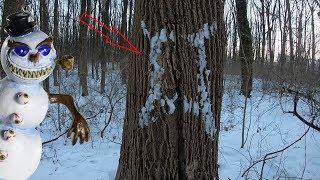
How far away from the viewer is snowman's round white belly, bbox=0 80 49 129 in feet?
4.58

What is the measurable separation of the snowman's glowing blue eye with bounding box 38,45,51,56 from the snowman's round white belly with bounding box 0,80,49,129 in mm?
116

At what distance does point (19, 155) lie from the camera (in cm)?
140

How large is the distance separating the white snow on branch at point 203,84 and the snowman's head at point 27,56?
0.95 meters

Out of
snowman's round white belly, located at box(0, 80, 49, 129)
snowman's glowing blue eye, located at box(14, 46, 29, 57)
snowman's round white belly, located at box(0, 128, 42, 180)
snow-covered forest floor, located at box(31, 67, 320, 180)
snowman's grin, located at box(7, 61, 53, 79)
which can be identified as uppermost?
snowman's glowing blue eye, located at box(14, 46, 29, 57)

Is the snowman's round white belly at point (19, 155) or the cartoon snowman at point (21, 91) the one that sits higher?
the cartoon snowman at point (21, 91)

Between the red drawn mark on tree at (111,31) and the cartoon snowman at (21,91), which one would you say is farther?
the red drawn mark on tree at (111,31)

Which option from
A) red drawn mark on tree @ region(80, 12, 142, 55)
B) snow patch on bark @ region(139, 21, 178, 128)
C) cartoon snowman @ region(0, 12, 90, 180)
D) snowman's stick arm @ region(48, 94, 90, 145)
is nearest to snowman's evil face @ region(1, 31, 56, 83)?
cartoon snowman @ region(0, 12, 90, 180)

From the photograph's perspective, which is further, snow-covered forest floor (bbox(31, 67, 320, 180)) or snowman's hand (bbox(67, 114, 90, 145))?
snow-covered forest floor (bbox(31, 67, 320, 180))

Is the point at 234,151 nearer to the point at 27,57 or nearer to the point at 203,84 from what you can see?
the point at 203,84

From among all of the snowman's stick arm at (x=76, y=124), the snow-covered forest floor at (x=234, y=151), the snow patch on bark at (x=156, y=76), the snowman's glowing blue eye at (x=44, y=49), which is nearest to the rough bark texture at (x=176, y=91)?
the snow patch on bark at (x=156, y=76)

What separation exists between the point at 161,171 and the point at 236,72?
14567 millimetres

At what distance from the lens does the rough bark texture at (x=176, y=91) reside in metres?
2.20

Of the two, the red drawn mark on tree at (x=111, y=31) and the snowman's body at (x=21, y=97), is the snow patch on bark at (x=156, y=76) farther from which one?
the snowman's body at (x=21, y=97)

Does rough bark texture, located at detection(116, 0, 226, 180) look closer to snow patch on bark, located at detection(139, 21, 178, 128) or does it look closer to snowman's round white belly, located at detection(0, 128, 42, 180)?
snow patch on bark, located at detection(139, 21, 178, 128)
